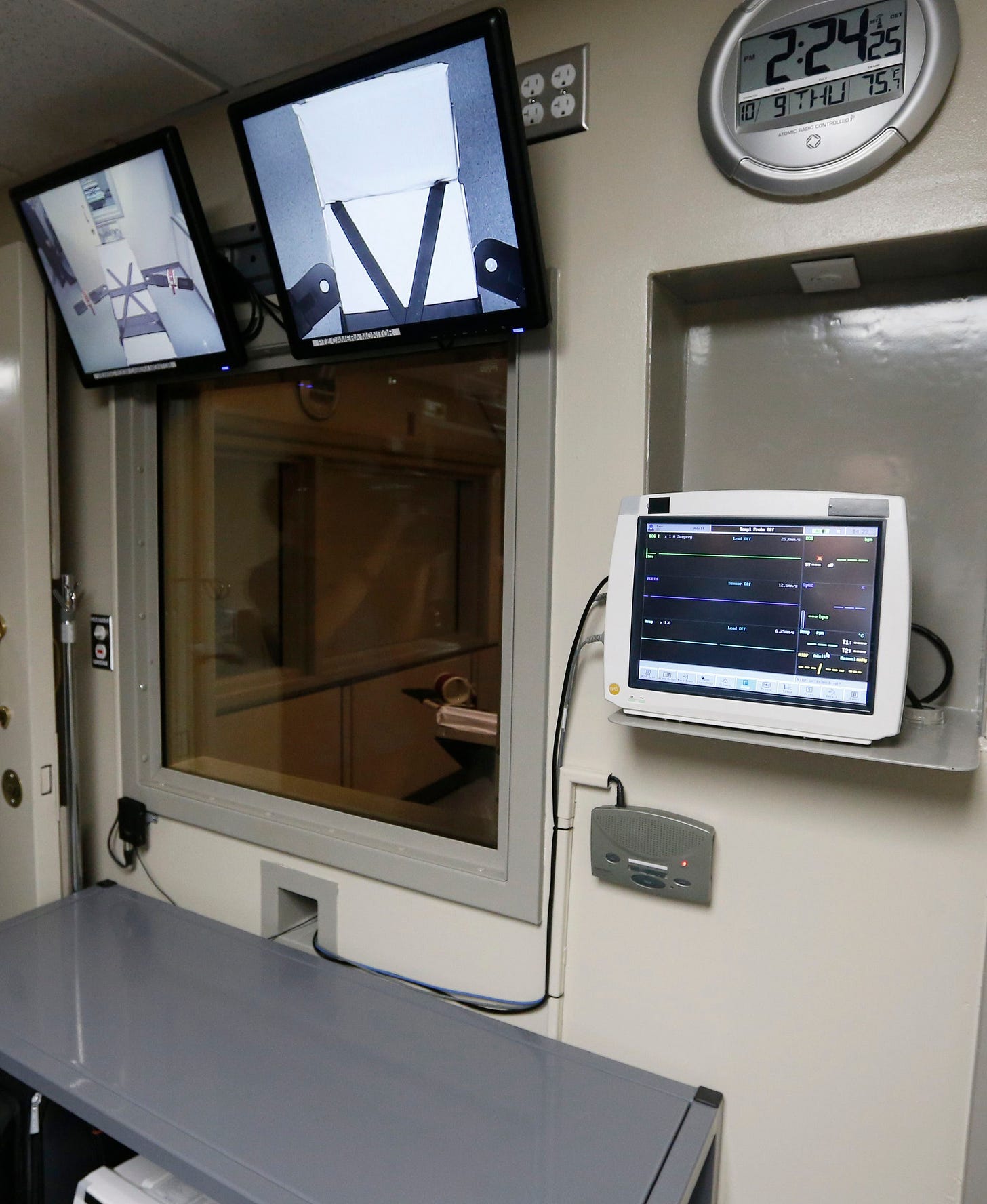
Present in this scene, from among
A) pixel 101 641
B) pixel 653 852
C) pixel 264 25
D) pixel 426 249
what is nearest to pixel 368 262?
pixel 426 249

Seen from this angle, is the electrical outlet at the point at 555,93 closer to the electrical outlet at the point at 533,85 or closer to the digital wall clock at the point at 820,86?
the electrical outlet at the point at 533,85

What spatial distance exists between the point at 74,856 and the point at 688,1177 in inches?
63.3

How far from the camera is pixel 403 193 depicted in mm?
1277

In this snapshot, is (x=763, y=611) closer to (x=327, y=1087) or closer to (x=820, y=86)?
(x=820, y=86)

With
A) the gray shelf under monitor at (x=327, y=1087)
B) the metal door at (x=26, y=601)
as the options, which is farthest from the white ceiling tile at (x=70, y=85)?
the gray shelf under monitor at (x=327, y=1087)

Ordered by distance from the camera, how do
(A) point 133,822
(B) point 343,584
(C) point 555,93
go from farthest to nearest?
(B) point 343,584 → (A) point 133,822 → (C) point 555,93

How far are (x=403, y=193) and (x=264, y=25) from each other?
0.51m

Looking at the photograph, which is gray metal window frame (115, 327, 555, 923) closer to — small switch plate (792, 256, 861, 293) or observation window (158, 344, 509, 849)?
observation window (158, 344, 509, 849)

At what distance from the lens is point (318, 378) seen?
1797 mm

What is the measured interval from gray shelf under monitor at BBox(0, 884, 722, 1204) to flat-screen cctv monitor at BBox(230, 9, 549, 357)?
1.26 m

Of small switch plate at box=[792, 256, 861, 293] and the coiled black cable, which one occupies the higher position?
small switch plate at box=[792, 256, 861, 293]

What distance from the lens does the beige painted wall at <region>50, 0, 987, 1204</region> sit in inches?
Answer: 44.2

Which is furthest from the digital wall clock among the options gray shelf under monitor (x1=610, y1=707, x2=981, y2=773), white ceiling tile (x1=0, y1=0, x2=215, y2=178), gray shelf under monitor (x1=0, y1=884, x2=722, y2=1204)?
gray shelf under monitor (x1=0, y1=884, x2=722, y2=1204)

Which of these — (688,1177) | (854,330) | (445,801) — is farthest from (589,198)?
(688,1177)
